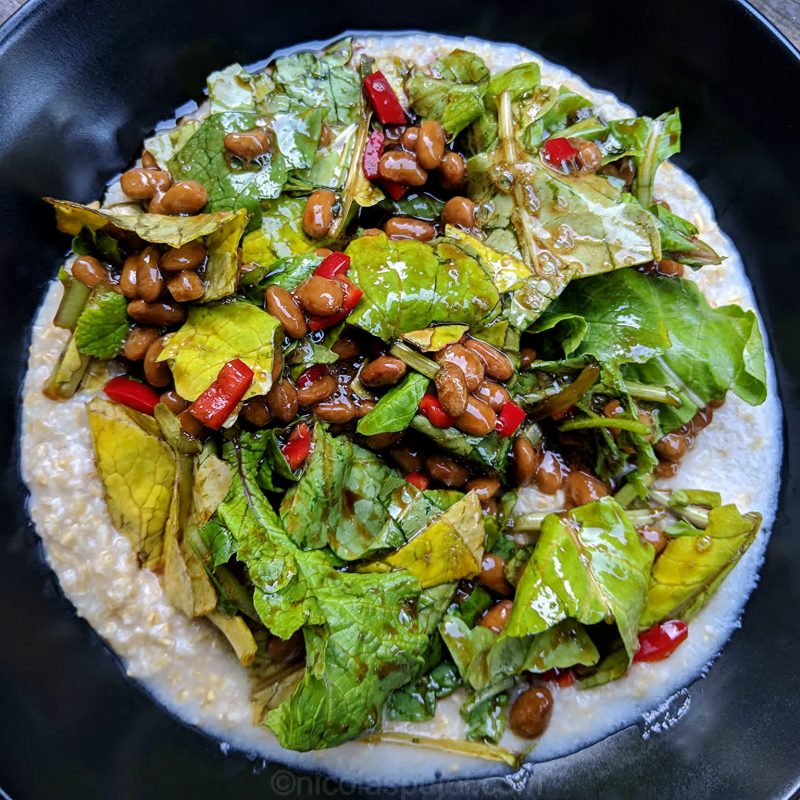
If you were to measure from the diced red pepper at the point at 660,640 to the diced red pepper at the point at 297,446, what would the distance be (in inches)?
57.8

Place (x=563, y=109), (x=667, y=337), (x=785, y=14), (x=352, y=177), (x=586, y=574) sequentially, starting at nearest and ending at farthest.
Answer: (x=586, y=574), (x=667, y=337), (x=352, y=177), (x=563, y=109), (x=785, y=14)

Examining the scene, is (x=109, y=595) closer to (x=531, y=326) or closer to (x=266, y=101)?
(x=531, y=326)

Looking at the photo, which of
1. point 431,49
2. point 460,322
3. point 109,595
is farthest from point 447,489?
point 431,49

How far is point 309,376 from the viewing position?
233cm

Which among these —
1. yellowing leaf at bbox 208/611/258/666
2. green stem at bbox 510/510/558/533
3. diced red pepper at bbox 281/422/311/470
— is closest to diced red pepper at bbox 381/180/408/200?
diced red pepper at bbox 281/422/311/470

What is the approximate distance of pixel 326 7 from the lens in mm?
3109

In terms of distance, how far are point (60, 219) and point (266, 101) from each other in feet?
3.23

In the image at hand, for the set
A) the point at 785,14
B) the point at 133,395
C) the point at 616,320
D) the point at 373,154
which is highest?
the point at 785,14

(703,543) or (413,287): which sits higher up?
(413,287)

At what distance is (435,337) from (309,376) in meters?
0.46

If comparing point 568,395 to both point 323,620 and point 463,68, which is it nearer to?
point 323,620

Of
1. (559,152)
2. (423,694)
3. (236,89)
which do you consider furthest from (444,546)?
(236,89)

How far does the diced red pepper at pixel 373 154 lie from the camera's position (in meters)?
2.69

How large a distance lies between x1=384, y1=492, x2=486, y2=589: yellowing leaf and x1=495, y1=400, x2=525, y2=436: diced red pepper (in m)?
0.25
